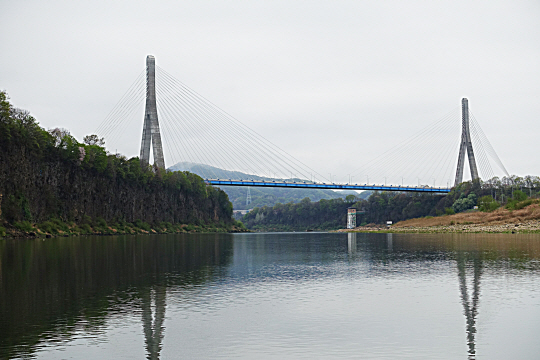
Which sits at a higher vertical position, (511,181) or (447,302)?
(511,181)

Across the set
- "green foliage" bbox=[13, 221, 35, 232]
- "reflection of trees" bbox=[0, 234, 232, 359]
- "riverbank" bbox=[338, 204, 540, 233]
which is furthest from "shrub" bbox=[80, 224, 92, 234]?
"riverbank" bbox=[338, 204, 540, 233]

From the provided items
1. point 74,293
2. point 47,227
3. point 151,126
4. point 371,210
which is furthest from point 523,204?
point 371,210

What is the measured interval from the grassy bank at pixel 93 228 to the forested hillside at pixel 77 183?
3.73ft

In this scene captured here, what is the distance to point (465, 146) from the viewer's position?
108m

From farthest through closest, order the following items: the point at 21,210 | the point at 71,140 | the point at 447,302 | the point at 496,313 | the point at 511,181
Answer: the point at 511,181 → the point at 71,140 → the point at 21,210 → the point at 447,302 → the point at 496,313

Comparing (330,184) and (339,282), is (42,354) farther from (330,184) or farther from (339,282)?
(330,184)

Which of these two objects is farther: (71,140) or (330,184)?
(330,184)

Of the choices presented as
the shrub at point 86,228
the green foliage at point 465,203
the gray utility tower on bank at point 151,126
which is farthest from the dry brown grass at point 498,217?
the shrub at point 86,228

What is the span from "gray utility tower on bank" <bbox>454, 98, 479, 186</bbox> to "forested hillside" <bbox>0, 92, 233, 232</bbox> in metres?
53.4

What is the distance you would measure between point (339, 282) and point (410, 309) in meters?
5.57

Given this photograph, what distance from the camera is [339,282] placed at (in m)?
19.6

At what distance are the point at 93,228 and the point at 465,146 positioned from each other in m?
74.1

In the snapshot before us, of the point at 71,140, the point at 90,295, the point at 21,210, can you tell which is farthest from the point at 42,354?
the point at 71,140

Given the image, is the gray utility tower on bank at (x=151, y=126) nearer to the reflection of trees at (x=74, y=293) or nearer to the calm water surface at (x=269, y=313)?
the reflection of trees at (x=74, y=293)
